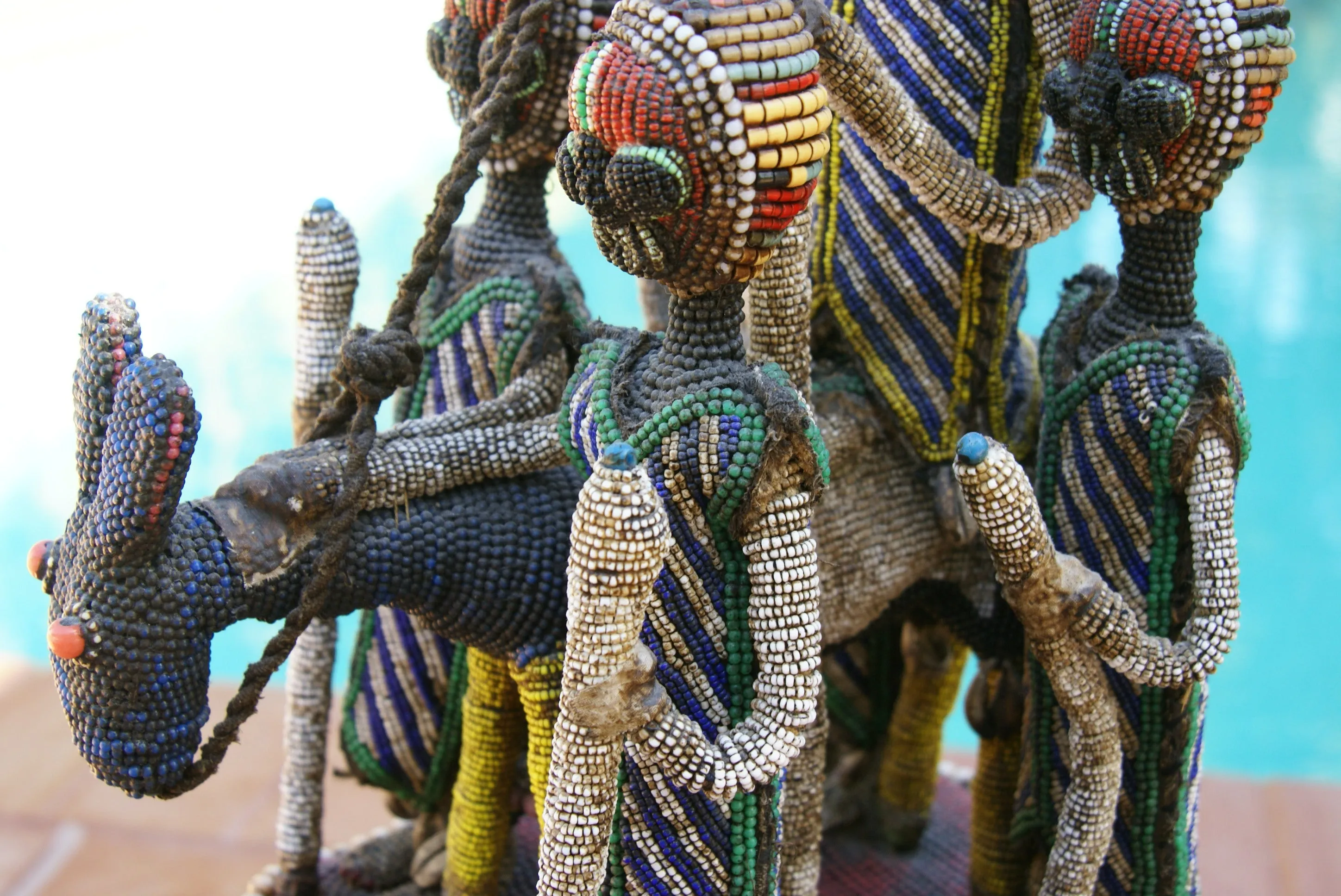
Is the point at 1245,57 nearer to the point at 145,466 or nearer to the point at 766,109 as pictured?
the point at 766,109

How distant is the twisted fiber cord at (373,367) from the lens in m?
1.49

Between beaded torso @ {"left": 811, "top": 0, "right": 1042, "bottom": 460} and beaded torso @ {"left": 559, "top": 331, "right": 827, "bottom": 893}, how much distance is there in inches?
17.7

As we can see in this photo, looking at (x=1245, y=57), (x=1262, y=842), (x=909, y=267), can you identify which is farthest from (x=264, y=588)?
(x=1262, y=842)

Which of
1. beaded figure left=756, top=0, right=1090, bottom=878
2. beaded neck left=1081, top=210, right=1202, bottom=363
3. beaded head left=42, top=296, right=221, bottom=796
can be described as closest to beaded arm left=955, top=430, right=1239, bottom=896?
beaded neck left=1081, top=210, right=1202, bottom=363

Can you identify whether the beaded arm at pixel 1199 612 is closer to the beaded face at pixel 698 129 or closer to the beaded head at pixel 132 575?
the beaded face at pixel 698 129

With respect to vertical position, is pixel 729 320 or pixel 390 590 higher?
pixel 729 320

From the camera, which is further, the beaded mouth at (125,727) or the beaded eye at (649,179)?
the beaded mouth at (125,727)

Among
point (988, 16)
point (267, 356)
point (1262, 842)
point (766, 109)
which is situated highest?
point (988, 16)

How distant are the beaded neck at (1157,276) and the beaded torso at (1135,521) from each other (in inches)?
1.3

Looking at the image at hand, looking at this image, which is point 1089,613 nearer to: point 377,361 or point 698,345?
point 698,345

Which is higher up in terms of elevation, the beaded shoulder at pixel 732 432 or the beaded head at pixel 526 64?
the beaded head at pixel 526 64

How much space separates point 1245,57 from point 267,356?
3.31 meters

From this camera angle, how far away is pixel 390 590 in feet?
5.23

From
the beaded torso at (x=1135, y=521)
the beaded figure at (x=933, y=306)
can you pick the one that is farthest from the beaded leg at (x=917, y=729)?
the beaded torso at (x=1135, y=521)
